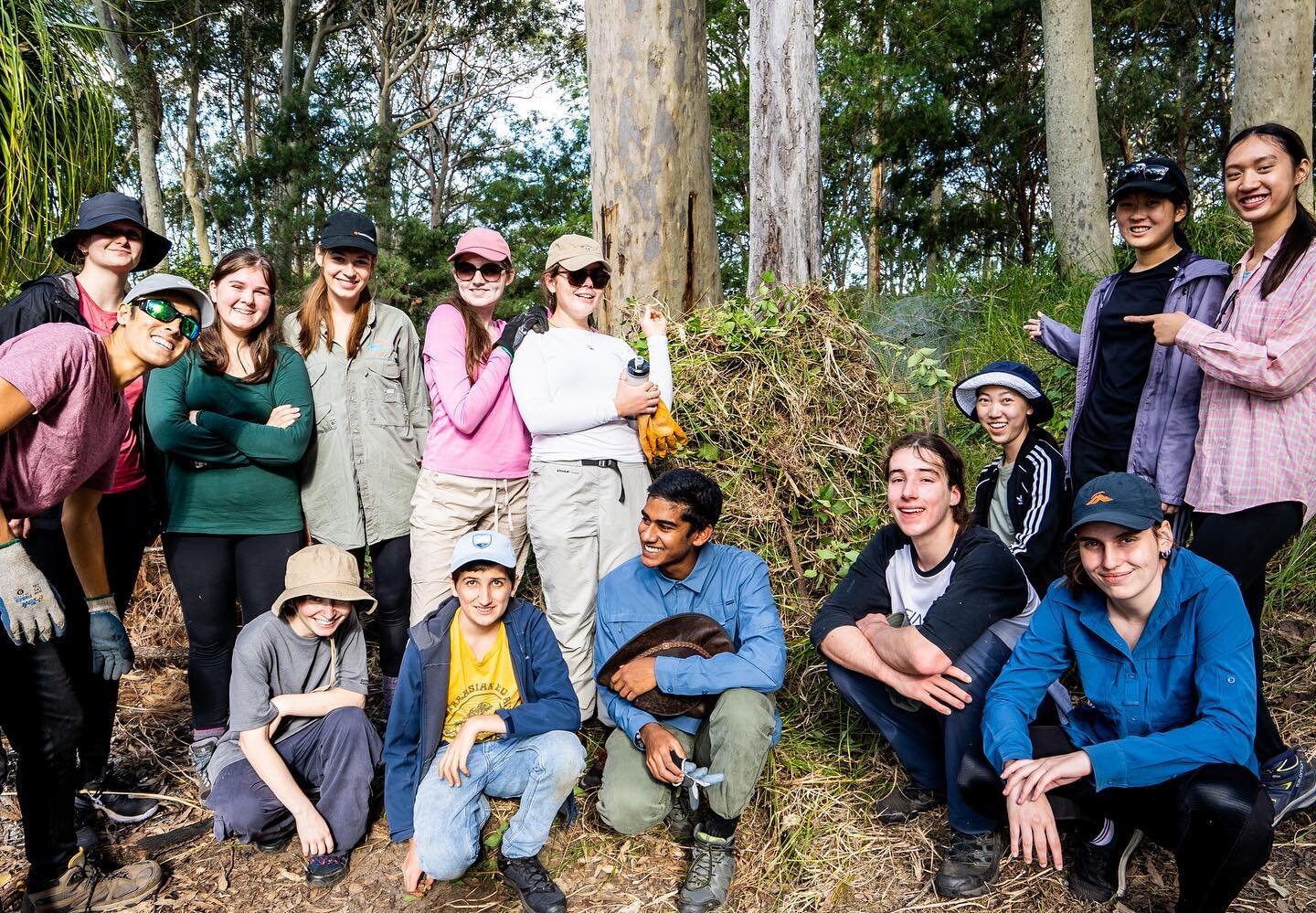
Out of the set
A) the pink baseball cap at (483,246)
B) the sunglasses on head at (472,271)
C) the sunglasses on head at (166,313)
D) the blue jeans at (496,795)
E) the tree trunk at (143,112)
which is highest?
the tree trunk at (143,112)

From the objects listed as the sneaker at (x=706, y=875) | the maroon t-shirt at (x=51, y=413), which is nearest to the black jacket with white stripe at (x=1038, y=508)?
the sneaker at (x=706, y=875)

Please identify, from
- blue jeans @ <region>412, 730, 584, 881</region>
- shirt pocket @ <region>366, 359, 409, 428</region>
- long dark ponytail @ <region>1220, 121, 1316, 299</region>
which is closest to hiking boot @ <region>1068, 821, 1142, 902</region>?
blue jeans @ <region>412, 730, 584, 881</region>

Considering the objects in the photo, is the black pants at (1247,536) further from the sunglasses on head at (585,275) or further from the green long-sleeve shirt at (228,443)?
the green long-sleeve shirt at (228,443)

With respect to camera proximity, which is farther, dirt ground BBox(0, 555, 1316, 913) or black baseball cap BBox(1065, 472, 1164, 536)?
dirt ground BBox(0, 555, 1316, 913)

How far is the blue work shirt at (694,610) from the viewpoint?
303 cm

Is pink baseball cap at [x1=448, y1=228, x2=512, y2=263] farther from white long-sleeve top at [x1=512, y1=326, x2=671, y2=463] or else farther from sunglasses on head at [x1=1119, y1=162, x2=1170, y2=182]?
sunglasses on head at [x1=1119, y1=162, x2=1170, y2=182]

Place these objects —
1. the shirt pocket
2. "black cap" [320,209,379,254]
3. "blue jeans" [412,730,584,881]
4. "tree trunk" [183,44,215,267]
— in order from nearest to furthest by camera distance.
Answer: "blue jeans" [412,730,584,881] < "black cap" [320,209,379,254] < the shirt pocket < "tree trunk" [183,44,215,267]

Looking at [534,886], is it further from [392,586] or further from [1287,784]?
[1287,784]

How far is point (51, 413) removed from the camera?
2.54 m

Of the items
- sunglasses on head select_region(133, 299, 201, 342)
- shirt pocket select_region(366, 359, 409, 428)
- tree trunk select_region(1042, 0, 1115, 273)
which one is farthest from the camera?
tree trunk select_region(1042, 0, 1115, 273)

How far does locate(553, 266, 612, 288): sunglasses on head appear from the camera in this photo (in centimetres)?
336

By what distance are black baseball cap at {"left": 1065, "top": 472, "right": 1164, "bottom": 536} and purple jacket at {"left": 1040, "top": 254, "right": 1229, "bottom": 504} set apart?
0.49 metres

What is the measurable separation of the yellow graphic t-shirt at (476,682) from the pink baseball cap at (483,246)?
143cm

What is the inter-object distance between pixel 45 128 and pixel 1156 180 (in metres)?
4.89
